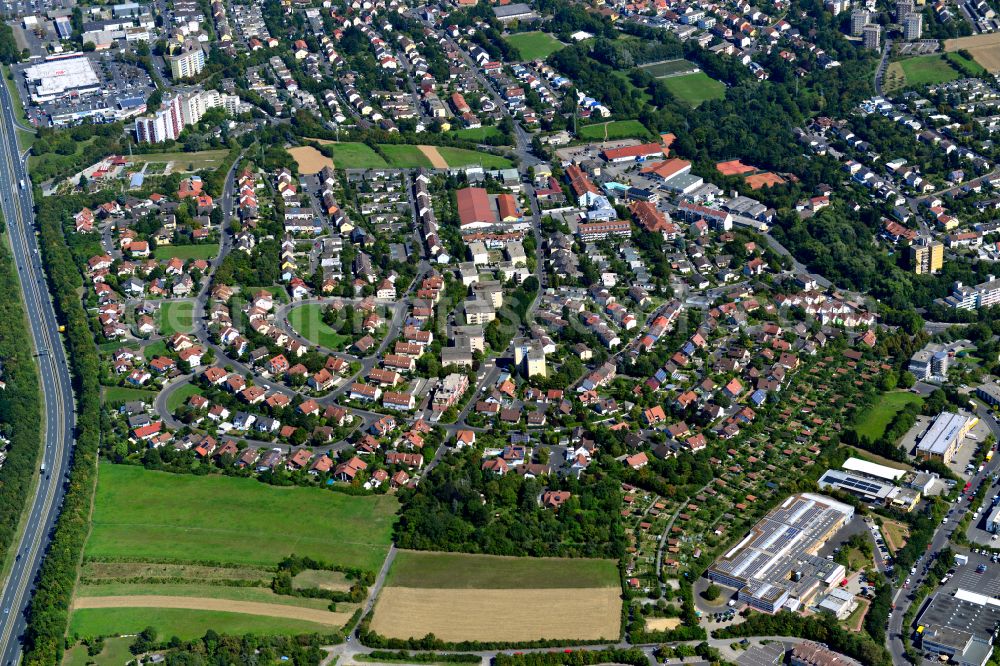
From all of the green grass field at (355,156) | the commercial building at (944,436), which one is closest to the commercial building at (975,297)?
the commercial building at (944,436)

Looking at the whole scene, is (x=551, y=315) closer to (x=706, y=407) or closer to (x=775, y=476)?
(x=706, y=407)

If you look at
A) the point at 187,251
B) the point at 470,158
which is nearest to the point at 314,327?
the point at 187,251

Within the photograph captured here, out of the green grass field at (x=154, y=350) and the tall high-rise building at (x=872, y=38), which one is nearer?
the green grass field at (x=154, y=350)

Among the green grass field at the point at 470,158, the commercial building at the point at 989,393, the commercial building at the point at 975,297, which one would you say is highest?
the green grass field at the point at 470,158

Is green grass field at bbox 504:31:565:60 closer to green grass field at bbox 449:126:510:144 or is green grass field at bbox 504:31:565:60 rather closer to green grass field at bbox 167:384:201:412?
green grass field at bbox 449:126:510:144

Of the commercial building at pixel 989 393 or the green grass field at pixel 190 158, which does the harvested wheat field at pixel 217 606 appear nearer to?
the commercial building at pixel 989 393

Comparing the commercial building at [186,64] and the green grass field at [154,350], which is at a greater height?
the commercial building at [186,64]

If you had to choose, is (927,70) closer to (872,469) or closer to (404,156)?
(404,156)
